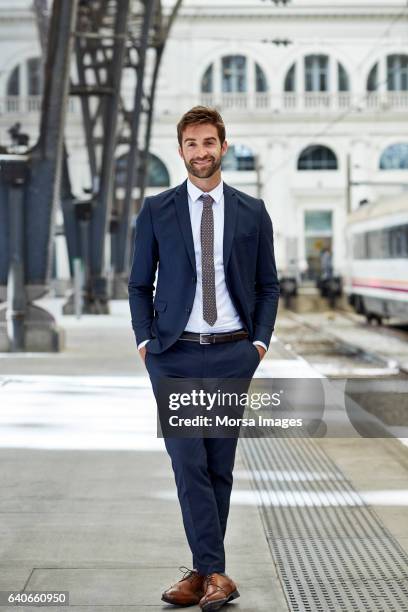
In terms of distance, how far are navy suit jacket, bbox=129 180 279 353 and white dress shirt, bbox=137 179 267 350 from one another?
28 mm

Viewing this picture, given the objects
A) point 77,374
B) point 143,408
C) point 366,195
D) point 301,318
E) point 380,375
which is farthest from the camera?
point 366,195

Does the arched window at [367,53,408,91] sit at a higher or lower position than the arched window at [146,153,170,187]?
higher

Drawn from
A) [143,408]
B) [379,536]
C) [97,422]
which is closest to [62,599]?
[379,536]

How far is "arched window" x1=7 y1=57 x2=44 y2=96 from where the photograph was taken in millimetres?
64938

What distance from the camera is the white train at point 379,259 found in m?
27.2

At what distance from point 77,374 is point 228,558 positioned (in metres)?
10.1

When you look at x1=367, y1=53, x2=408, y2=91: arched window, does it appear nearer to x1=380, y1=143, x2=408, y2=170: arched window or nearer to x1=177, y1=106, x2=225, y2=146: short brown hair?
x1=380, y1=143, x2=408, y2=170: arched window

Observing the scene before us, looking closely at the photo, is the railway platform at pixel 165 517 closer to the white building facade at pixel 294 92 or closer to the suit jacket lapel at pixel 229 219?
the suit jacket lapel at pixel 229 219

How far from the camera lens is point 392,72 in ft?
219

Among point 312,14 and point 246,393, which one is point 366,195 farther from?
point 246,393

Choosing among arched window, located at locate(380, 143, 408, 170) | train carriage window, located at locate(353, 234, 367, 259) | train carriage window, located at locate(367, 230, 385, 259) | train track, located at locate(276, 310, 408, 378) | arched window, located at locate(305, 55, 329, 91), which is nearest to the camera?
train track, located at locate(276, 310, 408, 378)

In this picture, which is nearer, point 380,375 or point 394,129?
point 380,375

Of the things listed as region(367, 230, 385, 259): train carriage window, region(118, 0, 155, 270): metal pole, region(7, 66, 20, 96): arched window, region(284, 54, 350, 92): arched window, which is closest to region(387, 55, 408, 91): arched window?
region(284, 54, 350, 92): arched window

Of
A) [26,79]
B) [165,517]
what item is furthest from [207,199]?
[26,79]
